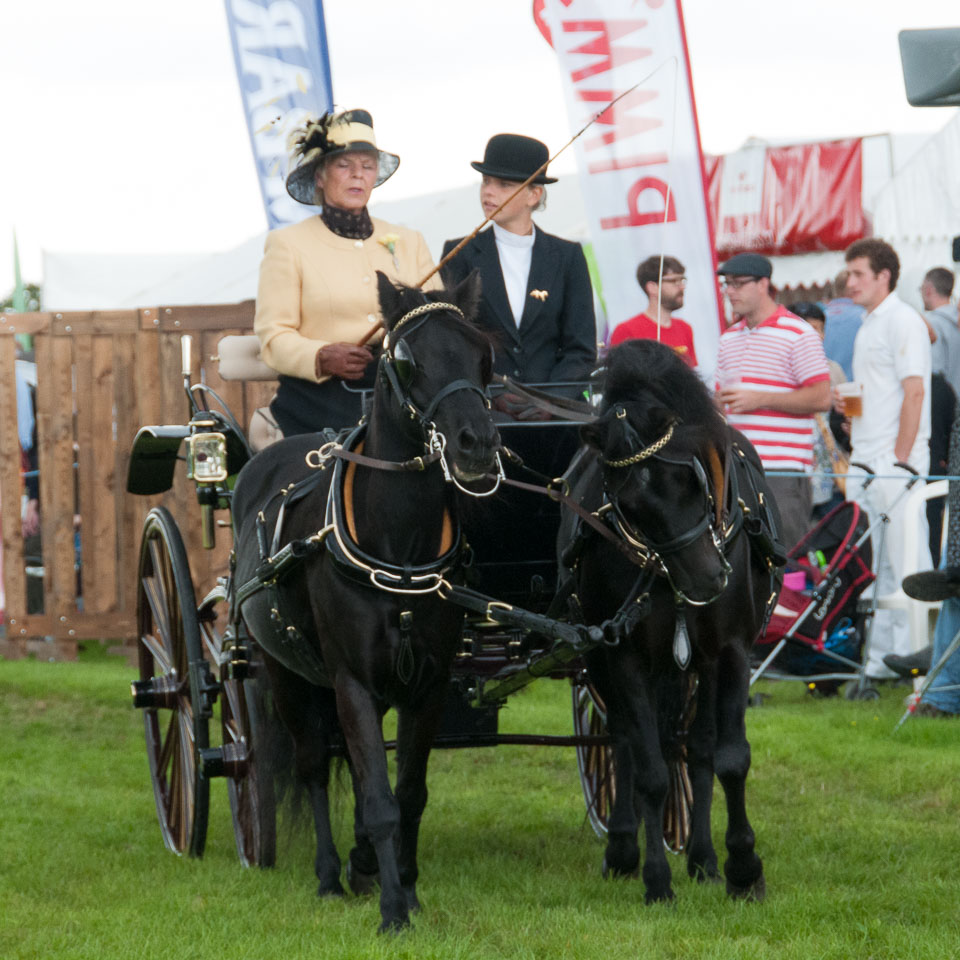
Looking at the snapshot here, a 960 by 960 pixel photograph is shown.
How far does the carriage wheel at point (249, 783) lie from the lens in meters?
5.88

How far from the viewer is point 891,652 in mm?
9945

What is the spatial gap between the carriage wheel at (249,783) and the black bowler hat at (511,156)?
7.21 feet

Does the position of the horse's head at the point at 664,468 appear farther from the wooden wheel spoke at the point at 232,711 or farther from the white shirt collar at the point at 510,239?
the wooden wheel spoke at the point at 232,711

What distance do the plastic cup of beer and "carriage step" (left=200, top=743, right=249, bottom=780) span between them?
16.7ft

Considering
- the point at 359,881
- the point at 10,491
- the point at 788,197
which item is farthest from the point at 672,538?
the point at 788,197

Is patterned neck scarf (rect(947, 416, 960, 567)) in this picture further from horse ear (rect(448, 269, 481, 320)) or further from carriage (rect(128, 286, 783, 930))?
horse ear (rect(448, 269, 481, 320))

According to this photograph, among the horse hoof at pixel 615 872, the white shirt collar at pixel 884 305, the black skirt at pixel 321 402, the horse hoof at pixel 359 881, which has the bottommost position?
the horse hoof at pixel 615 872

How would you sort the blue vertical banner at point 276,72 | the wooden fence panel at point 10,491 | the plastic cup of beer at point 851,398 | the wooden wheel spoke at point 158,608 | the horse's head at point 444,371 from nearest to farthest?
the horse's head at point 444,371, the wooden wheel spoke at point 158,608, the plastic cup of beer at point 851,398, the blue vertical banner at point 276,72, the wooden fence panel at point 10,491

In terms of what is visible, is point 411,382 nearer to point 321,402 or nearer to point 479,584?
point 479,584

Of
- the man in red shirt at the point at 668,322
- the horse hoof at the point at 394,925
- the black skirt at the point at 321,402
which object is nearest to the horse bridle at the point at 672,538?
the horse hoof at the point at 394,925

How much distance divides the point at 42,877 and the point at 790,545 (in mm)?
5314

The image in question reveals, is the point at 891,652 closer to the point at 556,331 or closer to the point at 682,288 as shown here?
the point at 682,288

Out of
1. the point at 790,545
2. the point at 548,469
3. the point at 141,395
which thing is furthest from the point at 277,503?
the point at 141,395

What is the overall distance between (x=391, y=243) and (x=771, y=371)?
11.9 ft
